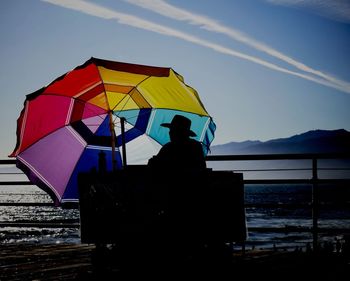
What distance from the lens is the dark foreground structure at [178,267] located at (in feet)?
11.3

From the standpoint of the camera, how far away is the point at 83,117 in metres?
4.38

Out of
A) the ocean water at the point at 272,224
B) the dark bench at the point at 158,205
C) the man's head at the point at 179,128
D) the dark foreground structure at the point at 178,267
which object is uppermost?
the man's head at the point at 179,128

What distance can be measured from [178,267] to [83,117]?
2009 millimetres

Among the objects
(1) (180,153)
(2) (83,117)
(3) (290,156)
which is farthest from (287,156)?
(2) (83,117)

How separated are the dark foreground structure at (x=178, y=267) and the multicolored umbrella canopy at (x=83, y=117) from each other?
0.79m

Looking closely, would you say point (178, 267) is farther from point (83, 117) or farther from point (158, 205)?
point (83, 117)

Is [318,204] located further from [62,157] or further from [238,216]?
[62,157]

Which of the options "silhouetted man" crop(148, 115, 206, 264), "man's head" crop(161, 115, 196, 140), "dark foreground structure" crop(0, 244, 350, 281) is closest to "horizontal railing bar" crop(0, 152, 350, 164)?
"dark foreground structure" crop(0, 244, 350, 281)

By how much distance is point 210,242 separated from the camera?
326 centimetres

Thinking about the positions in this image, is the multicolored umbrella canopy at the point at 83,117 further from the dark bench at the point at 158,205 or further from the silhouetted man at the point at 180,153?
the dark bench at the point at 158,205

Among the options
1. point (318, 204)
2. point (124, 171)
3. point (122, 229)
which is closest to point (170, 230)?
point (122, 229)

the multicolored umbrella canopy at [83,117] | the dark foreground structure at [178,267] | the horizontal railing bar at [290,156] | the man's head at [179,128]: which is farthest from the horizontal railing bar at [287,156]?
the man's head at [179,128]

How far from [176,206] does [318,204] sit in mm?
2672

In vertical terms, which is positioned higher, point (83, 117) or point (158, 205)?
point (83, 117)
